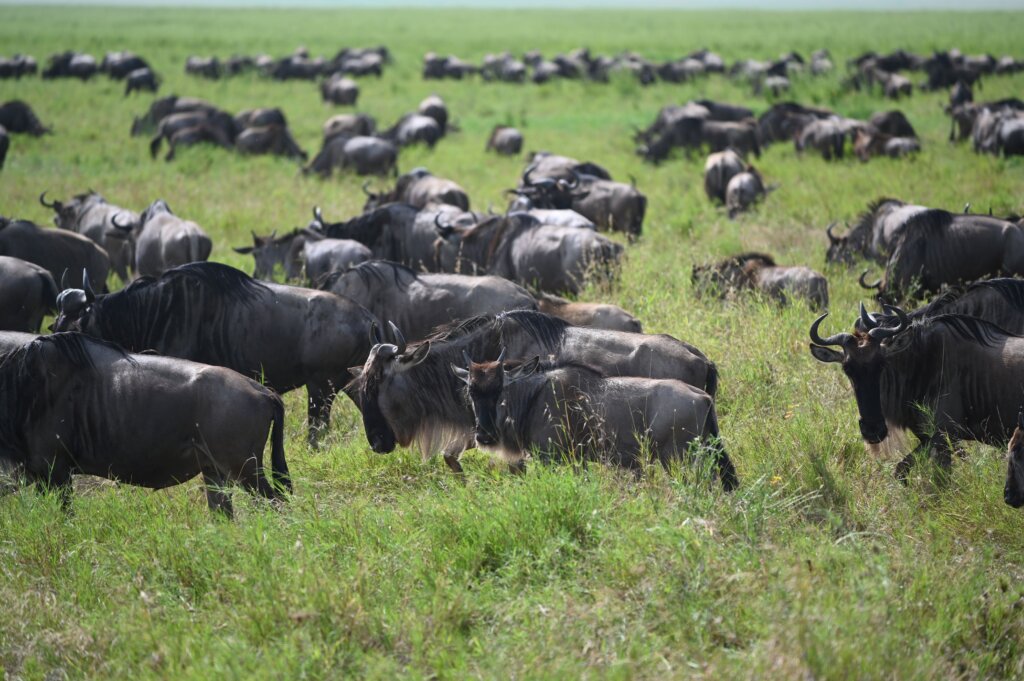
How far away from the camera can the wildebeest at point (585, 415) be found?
5090 millimetres

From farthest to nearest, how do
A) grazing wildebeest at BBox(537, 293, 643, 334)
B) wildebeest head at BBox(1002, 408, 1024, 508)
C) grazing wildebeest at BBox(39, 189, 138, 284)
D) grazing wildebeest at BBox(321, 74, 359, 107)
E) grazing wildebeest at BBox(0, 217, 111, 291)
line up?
grazing wildebeest at BBox(321, 74, 359, 107), grazing wildebeest at BBox(39, 189, 138, 284), grazing wildebeest at BBox(0, 217, 111, 291), grazing wildebeest at BBox(537, 293, 643, 334), wildebeest head at BBox(1002, 408, 1024, 508)

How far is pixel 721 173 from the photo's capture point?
47.8ft

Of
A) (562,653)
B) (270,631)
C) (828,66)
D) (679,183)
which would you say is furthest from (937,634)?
(828,66)

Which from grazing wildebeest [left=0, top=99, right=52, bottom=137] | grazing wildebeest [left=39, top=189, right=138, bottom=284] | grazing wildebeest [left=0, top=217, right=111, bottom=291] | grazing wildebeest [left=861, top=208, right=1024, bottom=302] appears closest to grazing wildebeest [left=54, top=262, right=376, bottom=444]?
grazing wildebeest [left=0, top=217, right=111, bottom=291]

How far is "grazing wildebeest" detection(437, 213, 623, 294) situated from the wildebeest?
368cm

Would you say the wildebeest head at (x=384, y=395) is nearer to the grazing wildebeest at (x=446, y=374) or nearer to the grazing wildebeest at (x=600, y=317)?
the grazing wildebeest at (x=446, y=374)

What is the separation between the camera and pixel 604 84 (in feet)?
107

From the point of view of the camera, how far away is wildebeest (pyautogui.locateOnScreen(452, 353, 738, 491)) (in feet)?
16.7

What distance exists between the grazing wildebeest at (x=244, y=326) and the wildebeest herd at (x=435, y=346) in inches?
0.5

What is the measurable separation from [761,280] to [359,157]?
10.3 metres

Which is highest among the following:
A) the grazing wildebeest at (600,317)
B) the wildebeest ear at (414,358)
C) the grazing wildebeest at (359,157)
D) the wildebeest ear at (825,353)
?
the wildebeest ear at (825,353)

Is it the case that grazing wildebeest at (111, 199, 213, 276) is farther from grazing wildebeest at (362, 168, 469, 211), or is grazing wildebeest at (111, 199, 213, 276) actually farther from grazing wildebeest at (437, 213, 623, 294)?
grazing wildebeest at (362, 168, 469, 211)

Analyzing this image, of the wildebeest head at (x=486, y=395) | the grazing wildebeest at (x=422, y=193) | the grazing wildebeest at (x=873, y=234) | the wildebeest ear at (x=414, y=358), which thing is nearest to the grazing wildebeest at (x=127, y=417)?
the wildebeest ear at (x=414, y=358)

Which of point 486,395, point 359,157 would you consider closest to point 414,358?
point 486,395
